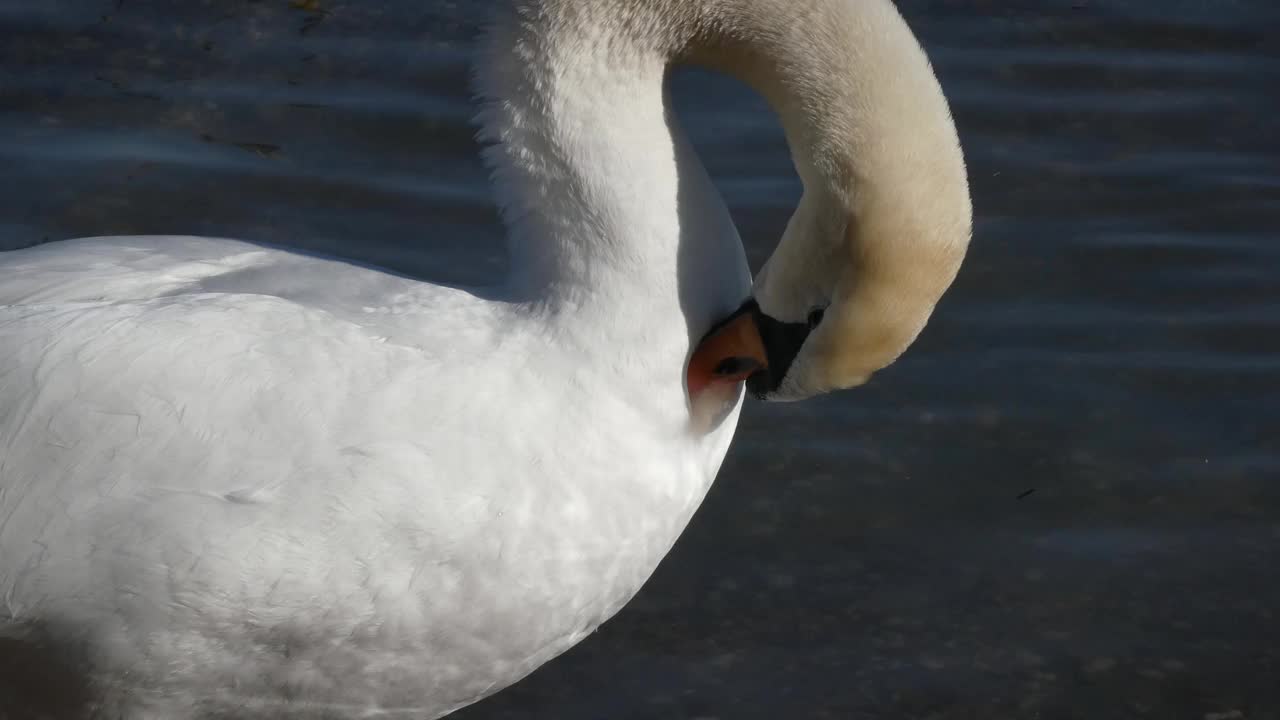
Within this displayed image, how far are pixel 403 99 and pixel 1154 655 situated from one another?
3.61 metres

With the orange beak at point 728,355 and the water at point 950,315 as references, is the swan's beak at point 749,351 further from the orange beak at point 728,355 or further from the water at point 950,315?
the water at point 950,315

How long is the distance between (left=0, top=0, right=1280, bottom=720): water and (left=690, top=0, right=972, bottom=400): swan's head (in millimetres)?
1244

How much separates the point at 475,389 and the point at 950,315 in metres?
2.85

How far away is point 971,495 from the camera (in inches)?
198

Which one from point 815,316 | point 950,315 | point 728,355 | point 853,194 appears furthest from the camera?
point 950,315

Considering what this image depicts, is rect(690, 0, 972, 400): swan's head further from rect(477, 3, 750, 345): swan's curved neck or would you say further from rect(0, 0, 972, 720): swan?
rect(477, 3, 750, 345): swan's curved neck

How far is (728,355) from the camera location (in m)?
3.48

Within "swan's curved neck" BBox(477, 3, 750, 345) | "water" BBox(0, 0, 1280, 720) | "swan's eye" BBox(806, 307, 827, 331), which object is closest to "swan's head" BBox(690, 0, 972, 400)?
"swan's eye" BBox(806, 307, 827, 331)

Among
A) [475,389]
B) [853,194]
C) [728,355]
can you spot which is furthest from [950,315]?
[475,389]

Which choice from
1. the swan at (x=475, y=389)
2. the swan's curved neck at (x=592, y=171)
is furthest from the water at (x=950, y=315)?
the swan's curved neck at (x=592, y=171)

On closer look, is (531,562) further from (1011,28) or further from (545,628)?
(1011,28)

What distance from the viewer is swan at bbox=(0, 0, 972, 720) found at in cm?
321

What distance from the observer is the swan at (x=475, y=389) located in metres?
3.21

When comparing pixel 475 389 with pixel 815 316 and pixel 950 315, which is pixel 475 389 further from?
pixel 950 315
